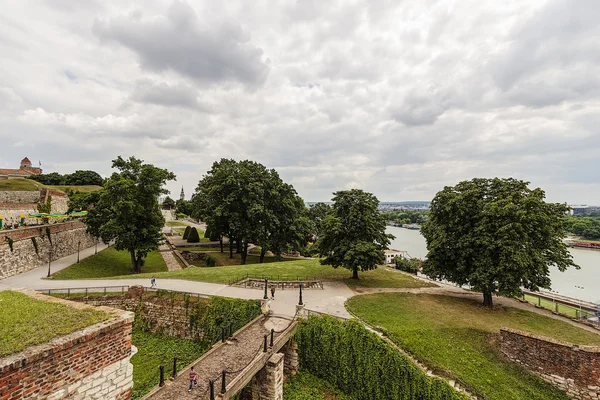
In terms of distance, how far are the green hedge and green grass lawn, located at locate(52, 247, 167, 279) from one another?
1445cm

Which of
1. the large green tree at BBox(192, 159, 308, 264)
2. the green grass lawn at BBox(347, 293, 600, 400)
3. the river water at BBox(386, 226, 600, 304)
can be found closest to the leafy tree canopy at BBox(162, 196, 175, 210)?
the large green tree at BBox(192, 159, 308, 264)

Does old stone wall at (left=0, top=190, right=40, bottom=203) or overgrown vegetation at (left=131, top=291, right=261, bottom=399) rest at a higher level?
old stone wall at (left=0, top=190, right=40, bottom=203)

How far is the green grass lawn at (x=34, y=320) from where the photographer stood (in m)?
4.55

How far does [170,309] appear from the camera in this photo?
14.9 m

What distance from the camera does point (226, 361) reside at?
1027 centimetres

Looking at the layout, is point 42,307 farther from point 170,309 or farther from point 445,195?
point 445,195

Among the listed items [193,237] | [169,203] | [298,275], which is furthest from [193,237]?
[169,203]

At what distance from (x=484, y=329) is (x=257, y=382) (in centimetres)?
1024

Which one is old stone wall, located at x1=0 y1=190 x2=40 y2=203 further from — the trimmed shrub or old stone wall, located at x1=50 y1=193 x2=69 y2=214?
the trimmed shrub

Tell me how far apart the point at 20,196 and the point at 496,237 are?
5105cm

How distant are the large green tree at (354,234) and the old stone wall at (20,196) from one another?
40.2 metres

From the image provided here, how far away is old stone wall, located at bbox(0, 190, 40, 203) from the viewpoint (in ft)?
116

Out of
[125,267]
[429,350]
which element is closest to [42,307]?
[429,350]

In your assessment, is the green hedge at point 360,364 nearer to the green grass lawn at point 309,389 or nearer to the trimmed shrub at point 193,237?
the green grass lawn at point 309,389
